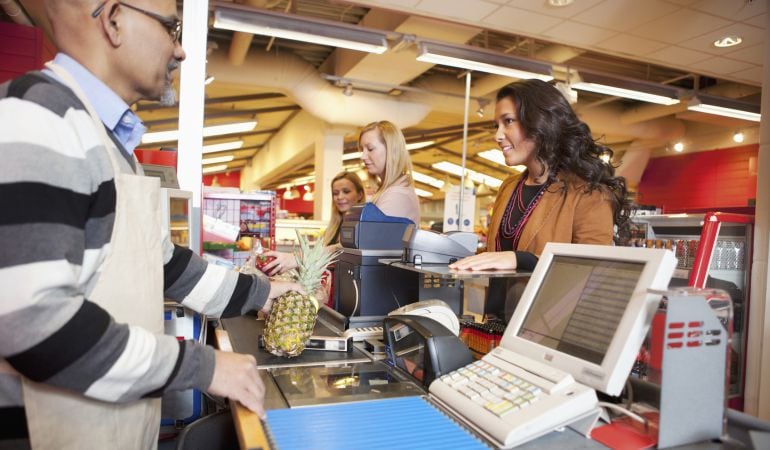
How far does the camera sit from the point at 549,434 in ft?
3.21

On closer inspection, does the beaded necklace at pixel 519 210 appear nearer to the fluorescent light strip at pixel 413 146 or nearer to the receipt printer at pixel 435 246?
the receipt printer at pixel 435 246

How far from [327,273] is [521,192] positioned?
0.88 metres

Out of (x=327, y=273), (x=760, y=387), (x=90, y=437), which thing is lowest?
(x=760, y=387)

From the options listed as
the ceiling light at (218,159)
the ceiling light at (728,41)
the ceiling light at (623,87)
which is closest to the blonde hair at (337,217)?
the ceiling light at (623,87)

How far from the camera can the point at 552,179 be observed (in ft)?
6.37

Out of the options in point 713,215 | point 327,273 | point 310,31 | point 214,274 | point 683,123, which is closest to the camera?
point 214,274

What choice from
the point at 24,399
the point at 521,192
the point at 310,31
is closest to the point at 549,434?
the point at 24,399

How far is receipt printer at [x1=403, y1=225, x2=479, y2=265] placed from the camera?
5.70ft

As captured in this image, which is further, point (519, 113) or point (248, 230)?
point (248, 230)

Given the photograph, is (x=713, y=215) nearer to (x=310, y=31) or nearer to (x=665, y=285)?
(x=665, y=285)

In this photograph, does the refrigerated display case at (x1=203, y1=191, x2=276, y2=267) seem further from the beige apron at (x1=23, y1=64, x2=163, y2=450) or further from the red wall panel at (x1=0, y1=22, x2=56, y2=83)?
the red wall panel at (x1=0, y1=22, x2=56, y2=83)

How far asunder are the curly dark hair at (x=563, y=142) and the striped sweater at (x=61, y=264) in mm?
1439

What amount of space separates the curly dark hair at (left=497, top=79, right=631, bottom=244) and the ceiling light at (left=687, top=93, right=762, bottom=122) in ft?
20.1

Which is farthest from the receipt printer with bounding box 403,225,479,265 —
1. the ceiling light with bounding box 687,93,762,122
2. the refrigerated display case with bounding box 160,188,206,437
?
the ceiling light with bounding box 687,93,762,122
